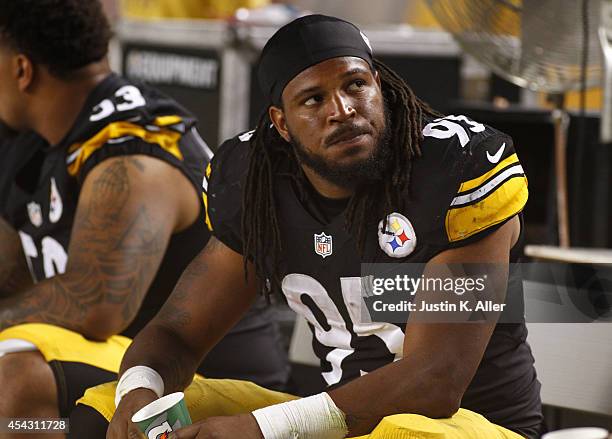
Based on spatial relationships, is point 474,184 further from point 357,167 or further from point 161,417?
point 161,417

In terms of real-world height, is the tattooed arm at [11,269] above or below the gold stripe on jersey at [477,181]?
below

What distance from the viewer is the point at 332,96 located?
2070 mm

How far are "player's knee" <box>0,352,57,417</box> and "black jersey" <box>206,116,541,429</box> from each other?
52cm

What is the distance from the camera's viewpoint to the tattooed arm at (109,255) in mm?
2650

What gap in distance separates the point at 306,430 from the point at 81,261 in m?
0.92

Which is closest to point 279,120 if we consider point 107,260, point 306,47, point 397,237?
point 306,47

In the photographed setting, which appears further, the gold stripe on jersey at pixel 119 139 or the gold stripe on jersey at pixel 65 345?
the gold stripe on jersey at pixel 119 139

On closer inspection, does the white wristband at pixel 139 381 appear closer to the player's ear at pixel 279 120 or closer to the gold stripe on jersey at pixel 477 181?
the player's ear at pixel 279 120

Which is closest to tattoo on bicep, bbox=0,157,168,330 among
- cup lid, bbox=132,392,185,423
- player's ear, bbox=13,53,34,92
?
player's ear, bbox=13,53,34,92

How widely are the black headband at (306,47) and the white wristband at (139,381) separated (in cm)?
58

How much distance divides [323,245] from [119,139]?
76cm

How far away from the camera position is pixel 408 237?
81.0 inches

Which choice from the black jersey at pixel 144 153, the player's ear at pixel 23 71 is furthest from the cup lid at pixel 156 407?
the player's ear at pixel 23 71

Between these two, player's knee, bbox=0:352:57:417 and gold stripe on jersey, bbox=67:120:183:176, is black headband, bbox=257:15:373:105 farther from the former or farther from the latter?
player's knee, bbox=0:352:57:417
